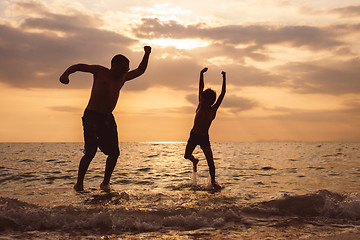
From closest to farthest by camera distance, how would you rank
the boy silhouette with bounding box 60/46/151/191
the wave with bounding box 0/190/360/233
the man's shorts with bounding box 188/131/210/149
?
the wave with bounding box 0/190/360/233 → the boy silhouette with bounding box 60/46/151/191 → the man's shorts with bounding box 188/131/210/149

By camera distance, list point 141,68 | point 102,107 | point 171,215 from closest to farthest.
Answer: point 171,215, point 102,107, point 141,68

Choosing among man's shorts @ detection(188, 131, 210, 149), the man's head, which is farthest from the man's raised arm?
man's shorts @ detection(188, 131, 210, 149)

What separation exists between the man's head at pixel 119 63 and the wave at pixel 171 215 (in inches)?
88.5

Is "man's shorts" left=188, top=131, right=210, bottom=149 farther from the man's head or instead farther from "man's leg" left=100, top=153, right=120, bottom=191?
the man's head

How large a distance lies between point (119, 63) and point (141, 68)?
0.57 metres

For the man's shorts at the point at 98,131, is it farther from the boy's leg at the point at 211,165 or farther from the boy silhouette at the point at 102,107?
the boy's leg at the point at 211,165

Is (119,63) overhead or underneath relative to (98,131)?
overhead

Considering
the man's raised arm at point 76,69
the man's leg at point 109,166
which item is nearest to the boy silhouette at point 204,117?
the man's leg at point 109,166

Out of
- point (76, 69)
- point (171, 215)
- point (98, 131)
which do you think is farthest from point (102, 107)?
point (171, 215)

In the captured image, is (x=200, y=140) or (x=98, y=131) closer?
(x=98, y=131)

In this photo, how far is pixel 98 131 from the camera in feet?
19.1

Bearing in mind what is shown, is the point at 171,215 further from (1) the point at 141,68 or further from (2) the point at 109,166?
(1) the point at 141,68

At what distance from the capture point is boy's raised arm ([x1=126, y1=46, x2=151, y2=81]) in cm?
620

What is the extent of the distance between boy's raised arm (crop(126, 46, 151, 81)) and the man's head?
346mm
